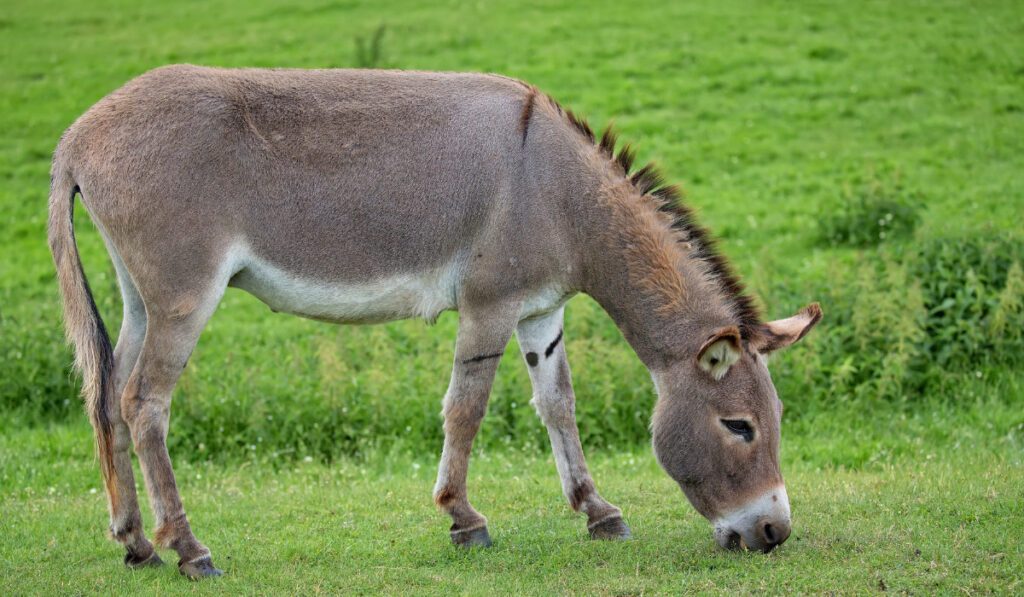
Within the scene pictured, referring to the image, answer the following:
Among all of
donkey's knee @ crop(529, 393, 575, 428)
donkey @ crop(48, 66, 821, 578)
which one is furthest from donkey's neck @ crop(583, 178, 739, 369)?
donkey's knee @ crop(529, 393, 575, 428)

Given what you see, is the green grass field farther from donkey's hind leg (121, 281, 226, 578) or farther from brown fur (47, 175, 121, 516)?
brown fur (47, 175, 121, 516)

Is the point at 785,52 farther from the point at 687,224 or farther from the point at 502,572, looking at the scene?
the point at 502,572

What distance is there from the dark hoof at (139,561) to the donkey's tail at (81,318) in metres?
0.43

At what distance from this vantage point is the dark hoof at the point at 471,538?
5.55m

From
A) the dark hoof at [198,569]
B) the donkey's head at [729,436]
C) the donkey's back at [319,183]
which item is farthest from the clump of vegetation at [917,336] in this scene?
the dark hoof at [198,569]

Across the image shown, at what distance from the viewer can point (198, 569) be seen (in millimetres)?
5082

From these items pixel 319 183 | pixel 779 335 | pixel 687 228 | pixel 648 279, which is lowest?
pixel 779 335

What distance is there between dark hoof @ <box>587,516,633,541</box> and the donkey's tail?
8.95ft

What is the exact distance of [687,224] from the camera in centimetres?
555

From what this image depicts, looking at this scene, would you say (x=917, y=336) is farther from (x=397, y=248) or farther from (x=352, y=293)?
(x=352, y=293)

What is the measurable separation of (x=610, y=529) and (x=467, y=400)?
46.5 inches

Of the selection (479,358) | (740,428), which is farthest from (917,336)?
(479,358)

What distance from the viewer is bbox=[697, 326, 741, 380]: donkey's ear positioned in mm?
4828

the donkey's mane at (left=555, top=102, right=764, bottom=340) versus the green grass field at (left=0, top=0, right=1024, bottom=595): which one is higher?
the donkey's mane at (left=555, top=102, right=764, bottom=340)
